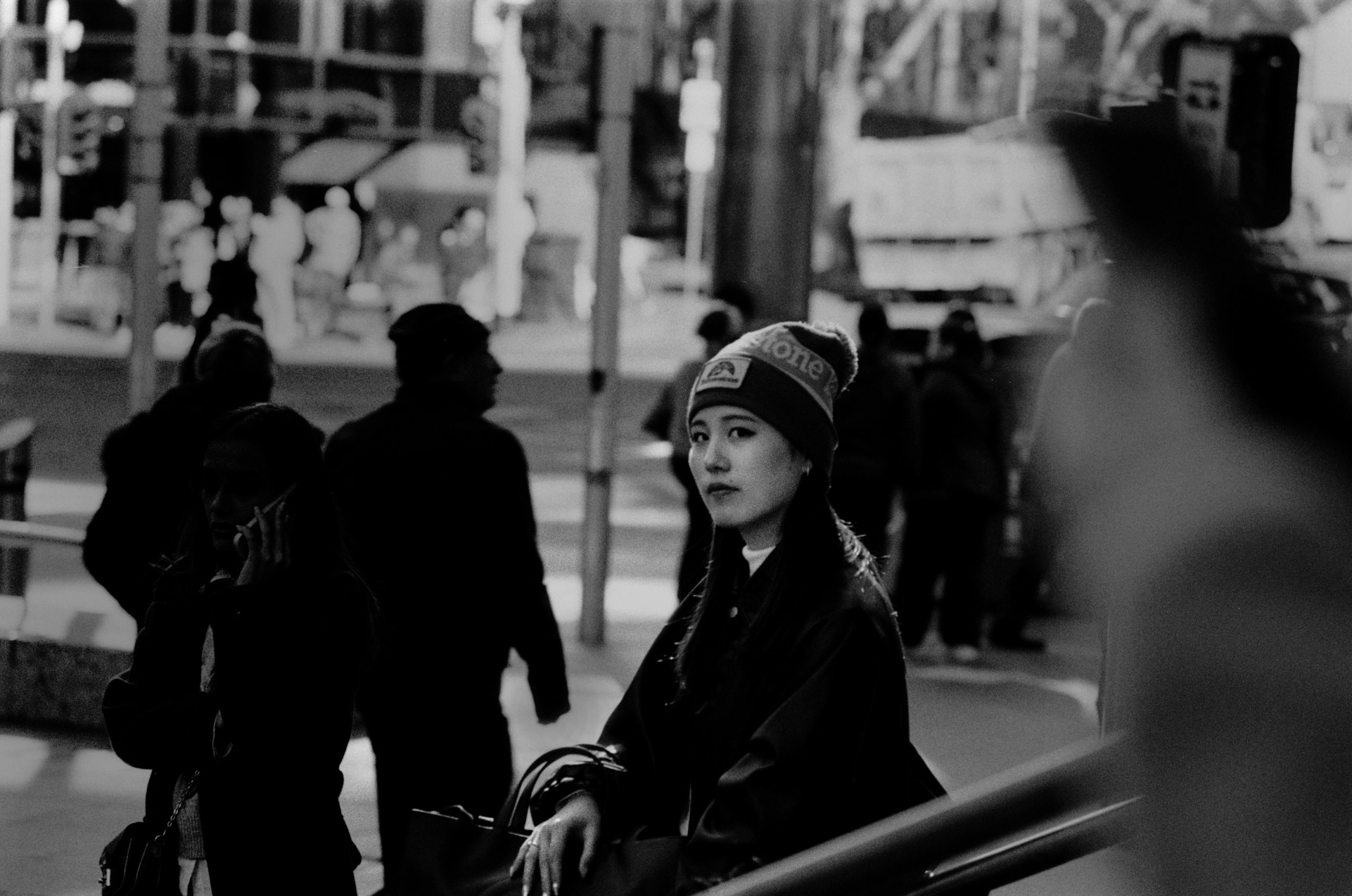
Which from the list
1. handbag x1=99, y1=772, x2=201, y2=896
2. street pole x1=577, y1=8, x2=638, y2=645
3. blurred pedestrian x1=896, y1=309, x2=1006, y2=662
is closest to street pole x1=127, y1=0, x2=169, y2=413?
street pole x1=577, y1=8, x2=638, y2=645

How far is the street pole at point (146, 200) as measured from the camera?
998cm

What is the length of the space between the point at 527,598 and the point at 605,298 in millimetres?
5419

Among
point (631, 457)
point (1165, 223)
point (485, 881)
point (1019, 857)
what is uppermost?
point (1165, 223)

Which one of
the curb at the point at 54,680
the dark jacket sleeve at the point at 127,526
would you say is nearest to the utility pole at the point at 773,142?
the curb at the point at 54,680

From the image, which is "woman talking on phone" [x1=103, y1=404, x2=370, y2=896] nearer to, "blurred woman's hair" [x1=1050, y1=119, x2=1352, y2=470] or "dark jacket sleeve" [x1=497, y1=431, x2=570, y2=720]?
"dark jacket sleeve" [x1=497, y1=431, x2=570, y2=720]

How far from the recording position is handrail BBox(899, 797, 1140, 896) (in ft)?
7.38

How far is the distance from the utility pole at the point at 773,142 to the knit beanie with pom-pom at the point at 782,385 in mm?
11223

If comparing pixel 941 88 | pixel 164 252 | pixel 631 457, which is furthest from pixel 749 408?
pixel 941 88

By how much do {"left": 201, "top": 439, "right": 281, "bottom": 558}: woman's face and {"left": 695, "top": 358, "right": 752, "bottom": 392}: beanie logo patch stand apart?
111cm

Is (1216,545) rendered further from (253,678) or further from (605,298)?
(605,298)

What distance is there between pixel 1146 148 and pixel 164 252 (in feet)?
111

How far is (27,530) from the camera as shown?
8906mm

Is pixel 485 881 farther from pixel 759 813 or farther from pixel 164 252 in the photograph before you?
pixel 164 252

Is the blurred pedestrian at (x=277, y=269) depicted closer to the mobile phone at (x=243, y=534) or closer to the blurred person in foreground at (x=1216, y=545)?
the mobile phone at (x=243, y=534)
